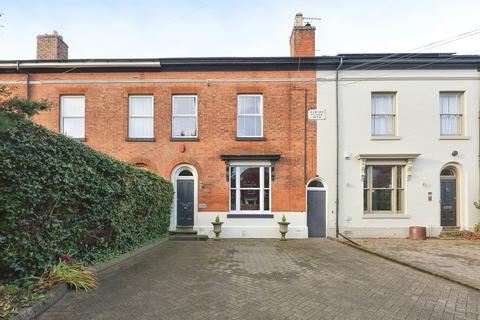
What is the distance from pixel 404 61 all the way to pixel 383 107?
210cm

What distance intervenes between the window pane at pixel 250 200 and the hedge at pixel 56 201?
194 inches

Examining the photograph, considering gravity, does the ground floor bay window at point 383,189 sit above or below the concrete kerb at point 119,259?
above

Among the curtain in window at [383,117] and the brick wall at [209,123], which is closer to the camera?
the brick wall at [209,123]

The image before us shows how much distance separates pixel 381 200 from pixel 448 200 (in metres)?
2.90

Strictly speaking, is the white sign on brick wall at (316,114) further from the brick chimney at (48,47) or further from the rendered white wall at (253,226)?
the brick chimney at (48,47)

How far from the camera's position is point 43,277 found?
4.88m

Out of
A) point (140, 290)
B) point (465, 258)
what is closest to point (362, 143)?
point (465, 258)

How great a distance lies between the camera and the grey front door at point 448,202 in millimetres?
11938

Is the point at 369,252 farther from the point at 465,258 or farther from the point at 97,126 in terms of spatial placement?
the point at 97,126

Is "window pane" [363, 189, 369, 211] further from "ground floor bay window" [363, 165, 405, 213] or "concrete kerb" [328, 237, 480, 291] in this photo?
"concrete kerb" [328, 237, 480, 291]

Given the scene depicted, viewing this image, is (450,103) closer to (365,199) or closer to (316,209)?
(365,199)

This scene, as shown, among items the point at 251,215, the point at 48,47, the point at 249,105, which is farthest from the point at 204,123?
the point at 48,47

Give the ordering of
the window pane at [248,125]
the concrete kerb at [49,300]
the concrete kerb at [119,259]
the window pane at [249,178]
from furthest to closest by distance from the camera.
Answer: the window pane at [248,125] → the window pane at [249,178] → the concrete kerb at [119,259] → the concrete kerb at [49,300]

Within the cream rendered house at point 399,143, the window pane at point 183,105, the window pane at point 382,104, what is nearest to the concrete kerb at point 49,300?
the window pane at point 183,105
